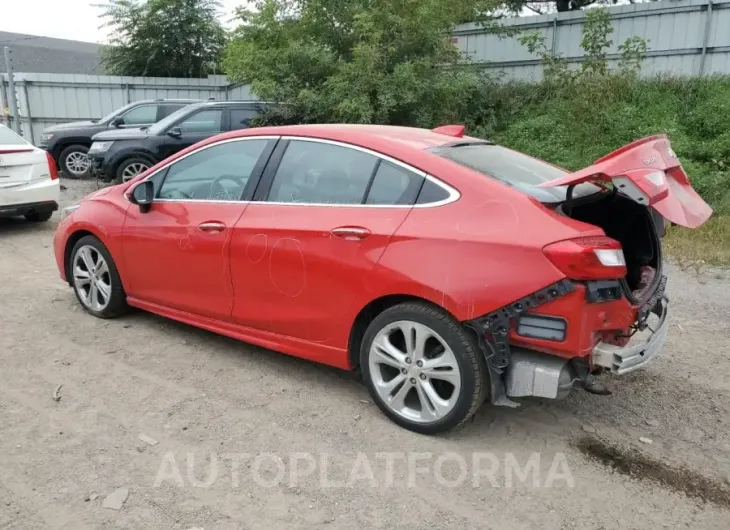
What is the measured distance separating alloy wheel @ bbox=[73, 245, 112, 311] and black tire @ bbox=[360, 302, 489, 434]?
2.69 meters

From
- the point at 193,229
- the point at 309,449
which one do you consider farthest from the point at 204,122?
the point at 309,449

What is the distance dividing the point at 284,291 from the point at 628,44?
9.39 metres

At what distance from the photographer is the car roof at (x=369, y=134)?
3.67 metres

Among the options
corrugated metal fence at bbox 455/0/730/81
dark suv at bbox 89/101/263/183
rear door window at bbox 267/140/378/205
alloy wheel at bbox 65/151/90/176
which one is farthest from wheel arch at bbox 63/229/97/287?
corrugated metal fence at bbox 455/0/730/81

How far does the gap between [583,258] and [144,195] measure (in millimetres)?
3104

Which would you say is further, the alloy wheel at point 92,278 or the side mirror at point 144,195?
the alloy wheel at point 92,278

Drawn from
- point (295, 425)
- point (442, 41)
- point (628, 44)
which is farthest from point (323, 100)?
point (295, 425)

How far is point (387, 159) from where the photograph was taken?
3.53m

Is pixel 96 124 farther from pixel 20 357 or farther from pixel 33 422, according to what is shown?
pixel 33 422

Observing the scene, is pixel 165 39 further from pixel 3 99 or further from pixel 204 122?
pixel 204 122

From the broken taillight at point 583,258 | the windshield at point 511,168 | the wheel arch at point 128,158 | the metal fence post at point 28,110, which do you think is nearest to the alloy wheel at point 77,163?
the wheel arch at point 128,158

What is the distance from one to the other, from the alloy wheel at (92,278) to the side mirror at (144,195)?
2.32 feet

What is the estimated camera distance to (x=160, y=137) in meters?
11.9

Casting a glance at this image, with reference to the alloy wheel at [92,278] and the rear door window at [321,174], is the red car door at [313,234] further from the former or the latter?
the alloy wheel at [92,278]
